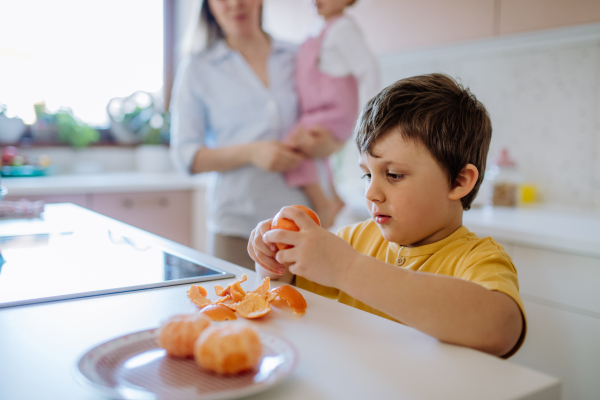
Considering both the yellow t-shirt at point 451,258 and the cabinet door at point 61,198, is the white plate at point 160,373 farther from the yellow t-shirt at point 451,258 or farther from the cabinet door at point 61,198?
the cabinet door at point 61,198

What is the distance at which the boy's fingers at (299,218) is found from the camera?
705mm

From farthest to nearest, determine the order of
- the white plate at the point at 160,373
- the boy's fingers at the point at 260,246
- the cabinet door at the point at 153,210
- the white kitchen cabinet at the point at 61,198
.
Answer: the cabinet door at the point at 153,210 < the white kitchen cabinet at the point at 61,198 < the boy's fingers at the point at 260,246 < the white plate at the point at 160,373

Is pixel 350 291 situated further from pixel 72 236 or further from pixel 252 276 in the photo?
pixel 72 236

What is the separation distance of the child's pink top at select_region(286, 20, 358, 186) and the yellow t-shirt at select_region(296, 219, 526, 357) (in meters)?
0.55

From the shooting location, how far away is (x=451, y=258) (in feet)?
2.84

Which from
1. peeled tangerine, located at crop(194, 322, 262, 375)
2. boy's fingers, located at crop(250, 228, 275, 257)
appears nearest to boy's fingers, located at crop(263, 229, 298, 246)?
boy's fingers, located at crop(250, 228, 275, 257)

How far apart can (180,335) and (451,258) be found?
513mm

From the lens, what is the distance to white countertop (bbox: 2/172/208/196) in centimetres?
243

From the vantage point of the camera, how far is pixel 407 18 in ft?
6.86

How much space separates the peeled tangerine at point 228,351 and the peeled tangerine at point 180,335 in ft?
0.06

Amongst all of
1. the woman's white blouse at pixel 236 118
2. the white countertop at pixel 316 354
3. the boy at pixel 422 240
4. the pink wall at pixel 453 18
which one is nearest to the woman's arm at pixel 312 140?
the woman's white blouse at pixel 236 118

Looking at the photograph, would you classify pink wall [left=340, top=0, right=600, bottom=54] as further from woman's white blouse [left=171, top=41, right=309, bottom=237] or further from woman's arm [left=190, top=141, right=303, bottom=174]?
woman's arm [left=190, top=141, right=303, bottom=174]

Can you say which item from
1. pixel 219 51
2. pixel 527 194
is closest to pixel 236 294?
pixel 219 51

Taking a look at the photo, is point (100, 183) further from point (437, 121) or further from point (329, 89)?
point (437, 121)
